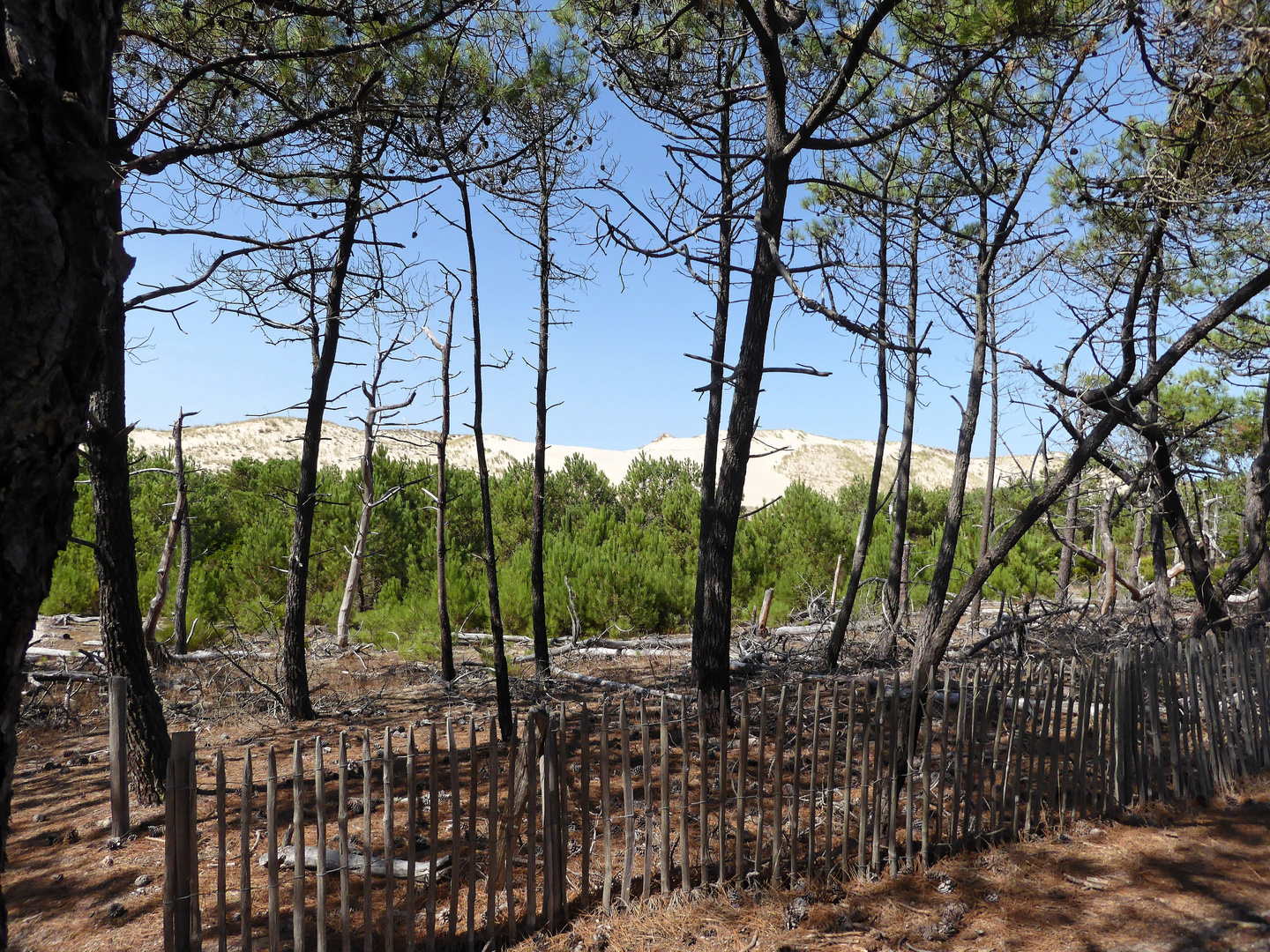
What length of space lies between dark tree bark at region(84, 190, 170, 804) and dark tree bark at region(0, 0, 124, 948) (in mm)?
3687

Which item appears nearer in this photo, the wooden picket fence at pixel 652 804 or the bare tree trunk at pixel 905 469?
the wooden picket fence at pixel 652 804

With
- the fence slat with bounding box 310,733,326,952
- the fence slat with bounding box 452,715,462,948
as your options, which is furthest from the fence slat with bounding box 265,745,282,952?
the fence slat with bounding box 452,715,462,948

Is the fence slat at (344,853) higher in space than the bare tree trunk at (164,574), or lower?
lower

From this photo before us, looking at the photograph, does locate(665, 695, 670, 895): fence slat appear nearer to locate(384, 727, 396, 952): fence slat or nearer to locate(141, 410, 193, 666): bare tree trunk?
locate(384, 727, 396, 952): fence slat

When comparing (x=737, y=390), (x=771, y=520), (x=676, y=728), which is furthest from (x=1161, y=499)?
(x=771, y=520)

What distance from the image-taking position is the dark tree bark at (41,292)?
124cm

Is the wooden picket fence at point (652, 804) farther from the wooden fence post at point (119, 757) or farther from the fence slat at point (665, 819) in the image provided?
the wooden fence post at point (119, 757)

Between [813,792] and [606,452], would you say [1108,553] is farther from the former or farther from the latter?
[606,452]

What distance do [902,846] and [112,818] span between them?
419 cm

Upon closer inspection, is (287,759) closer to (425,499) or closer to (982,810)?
(982,810)

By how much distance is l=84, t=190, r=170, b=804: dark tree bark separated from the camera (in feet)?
15.0

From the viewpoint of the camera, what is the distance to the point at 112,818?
14.2 ft

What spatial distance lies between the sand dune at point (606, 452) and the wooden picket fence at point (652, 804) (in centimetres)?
2957

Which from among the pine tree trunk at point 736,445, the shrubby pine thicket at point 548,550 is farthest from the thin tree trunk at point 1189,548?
the pine tree trunk at point 736,445
